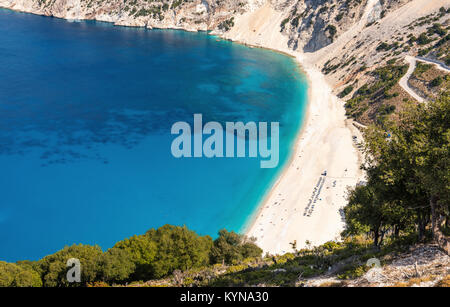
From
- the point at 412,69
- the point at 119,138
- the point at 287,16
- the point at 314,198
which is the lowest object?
the point at 314,198

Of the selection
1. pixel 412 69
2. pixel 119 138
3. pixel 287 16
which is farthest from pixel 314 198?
Answer: pixel 287 16

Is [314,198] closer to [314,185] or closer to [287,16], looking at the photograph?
[314,185]

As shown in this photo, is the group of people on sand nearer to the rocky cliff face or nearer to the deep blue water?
the deep blue water

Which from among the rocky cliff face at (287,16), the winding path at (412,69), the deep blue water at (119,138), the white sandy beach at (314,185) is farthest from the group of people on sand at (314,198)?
the rocky cliff face at (287,16)

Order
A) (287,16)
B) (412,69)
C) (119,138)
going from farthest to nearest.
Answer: (287,16)
(412,69)
(119,138)

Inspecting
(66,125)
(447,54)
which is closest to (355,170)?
(447,54)

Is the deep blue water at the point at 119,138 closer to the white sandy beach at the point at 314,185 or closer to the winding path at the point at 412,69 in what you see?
the white sandy beach at the point at 314,185

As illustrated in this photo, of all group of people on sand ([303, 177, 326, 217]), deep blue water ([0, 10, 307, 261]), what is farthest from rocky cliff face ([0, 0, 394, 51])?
group of people on sand ([303, 177, 326, 217])
